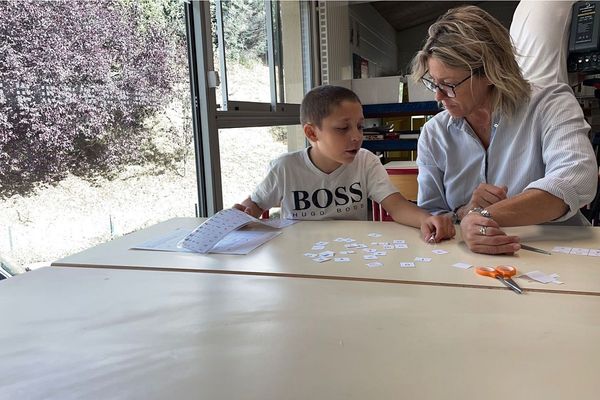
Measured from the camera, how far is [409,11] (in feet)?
24.0

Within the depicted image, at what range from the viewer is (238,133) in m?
2.84

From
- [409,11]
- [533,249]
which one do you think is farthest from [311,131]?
[409,11]

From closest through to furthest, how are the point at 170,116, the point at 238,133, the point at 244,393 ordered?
the point at 244,393 < the point at 170,116 < the point at 238,133

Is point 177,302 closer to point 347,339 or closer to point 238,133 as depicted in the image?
point 347,339

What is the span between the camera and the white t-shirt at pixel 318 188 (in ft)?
5.72

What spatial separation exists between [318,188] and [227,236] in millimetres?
551

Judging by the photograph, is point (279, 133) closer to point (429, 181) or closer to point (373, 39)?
point (429, 181)

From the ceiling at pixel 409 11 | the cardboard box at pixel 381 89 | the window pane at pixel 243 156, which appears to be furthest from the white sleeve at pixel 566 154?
the ceiling at pixel 409 11

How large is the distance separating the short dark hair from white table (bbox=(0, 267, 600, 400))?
98cm

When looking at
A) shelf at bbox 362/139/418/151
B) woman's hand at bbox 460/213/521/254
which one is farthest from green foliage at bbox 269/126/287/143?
woman's hand at bbox 460/213/521/254

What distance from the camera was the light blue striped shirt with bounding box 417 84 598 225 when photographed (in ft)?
3.80

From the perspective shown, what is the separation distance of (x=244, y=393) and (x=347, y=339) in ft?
0.56

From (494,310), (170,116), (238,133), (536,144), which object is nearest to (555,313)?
(494,310)

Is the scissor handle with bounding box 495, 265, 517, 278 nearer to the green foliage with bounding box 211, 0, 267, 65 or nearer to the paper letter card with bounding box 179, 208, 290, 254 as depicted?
the paper letter card with bounding box 179, 208, 290, 254
